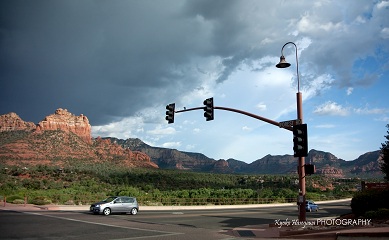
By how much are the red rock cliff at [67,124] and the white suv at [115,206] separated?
81327 mm

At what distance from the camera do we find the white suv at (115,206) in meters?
28.1

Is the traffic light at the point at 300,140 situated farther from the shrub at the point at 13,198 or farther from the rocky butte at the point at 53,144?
the rocky butte at the point at 53,144

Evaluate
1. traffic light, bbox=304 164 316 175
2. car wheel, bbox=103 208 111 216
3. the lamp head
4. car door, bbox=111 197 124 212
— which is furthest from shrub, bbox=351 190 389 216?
car wheel, bbox=103 208 111 216

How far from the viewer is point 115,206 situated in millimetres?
28828

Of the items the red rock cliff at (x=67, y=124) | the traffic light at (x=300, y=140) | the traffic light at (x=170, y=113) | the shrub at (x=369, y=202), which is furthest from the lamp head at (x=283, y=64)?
the red rock cliff at (x=67, y=124)

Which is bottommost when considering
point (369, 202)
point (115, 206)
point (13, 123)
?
point (115, 206)

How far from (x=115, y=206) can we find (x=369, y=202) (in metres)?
18.6

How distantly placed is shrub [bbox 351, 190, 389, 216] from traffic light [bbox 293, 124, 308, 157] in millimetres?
8586

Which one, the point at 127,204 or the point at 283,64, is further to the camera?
the point at 127,204

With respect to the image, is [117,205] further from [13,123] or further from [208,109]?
[13,123]

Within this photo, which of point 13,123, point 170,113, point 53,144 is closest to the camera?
point 170,113

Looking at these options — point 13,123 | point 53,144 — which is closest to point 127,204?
point 53,144

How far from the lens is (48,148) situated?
3524 inches

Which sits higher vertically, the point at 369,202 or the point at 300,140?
the point at 300,140
